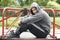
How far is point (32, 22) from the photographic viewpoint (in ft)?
26.6

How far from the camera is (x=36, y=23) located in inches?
324

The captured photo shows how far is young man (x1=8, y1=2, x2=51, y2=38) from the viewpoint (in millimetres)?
8039

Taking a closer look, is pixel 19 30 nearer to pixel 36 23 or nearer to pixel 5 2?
pixel 36 23

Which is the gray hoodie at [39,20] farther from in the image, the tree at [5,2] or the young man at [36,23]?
the tree at [5,2]

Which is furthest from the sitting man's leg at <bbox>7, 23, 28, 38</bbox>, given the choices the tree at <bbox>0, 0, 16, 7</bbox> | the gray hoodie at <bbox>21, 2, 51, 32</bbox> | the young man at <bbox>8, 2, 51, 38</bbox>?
the tree at <bbox>0, 0, 16, 7</bbox>

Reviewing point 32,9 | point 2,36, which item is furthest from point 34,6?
point 2,36

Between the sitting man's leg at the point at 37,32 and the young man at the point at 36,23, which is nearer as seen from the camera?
the young man at the point at 36,23

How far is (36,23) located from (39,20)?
13cm

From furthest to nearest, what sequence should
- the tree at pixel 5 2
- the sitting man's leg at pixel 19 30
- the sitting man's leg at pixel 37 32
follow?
1. the tree at pixel 5 2
2. the sitting man's leg at pixel 37 32
3. the sitting man's leg at pixel 19 30

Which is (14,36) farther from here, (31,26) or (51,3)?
(51,3)

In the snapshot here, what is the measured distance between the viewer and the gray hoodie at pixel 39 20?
809 cm

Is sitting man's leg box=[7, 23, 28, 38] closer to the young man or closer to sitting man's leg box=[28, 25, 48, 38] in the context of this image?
the young man

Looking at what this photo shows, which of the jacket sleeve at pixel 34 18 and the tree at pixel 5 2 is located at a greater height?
the jacket sleeve at pixel 34 18

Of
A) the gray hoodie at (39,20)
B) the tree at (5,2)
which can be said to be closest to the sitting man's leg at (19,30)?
the gray hoodie at (39,20)
